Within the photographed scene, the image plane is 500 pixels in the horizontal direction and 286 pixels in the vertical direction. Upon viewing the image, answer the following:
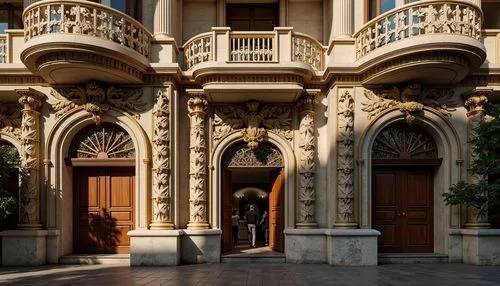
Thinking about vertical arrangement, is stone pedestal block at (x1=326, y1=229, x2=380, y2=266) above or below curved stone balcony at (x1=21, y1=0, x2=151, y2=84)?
below

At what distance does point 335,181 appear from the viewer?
10.6 meters

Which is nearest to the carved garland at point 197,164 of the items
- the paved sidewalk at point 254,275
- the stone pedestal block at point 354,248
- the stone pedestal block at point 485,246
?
the paved sidewalk at point 254,275

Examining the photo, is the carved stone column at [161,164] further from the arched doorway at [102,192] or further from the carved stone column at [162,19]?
the carved stone column at [162,19]

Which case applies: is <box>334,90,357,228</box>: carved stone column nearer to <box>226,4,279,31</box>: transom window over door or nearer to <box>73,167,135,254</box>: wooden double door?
<box>226,4,279,31</box>: transom window over door

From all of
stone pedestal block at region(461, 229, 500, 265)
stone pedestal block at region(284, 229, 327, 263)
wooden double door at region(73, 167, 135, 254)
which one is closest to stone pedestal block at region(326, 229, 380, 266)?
stone pedestal block at region(284, 229, 327, 263)

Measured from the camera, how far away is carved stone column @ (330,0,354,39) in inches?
427

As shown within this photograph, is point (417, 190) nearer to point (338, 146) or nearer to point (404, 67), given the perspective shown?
point (338, 146)

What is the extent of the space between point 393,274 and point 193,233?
16.4 ft

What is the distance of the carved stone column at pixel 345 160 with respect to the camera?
10.4 m

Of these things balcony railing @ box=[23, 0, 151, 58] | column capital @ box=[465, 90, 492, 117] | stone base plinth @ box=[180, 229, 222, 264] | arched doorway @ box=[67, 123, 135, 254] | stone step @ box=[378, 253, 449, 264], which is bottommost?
stone step @ box=[378, 253, 449, 264]

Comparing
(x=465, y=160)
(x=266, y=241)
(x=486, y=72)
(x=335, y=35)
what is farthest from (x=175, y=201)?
(x=486, y=72)

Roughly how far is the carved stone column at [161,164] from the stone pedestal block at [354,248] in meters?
4.26

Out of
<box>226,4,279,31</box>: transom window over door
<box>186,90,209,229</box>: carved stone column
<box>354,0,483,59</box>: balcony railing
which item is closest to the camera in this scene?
<box>354,0,483,59</box>: balcony railing

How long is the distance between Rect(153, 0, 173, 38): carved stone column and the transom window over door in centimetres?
203
